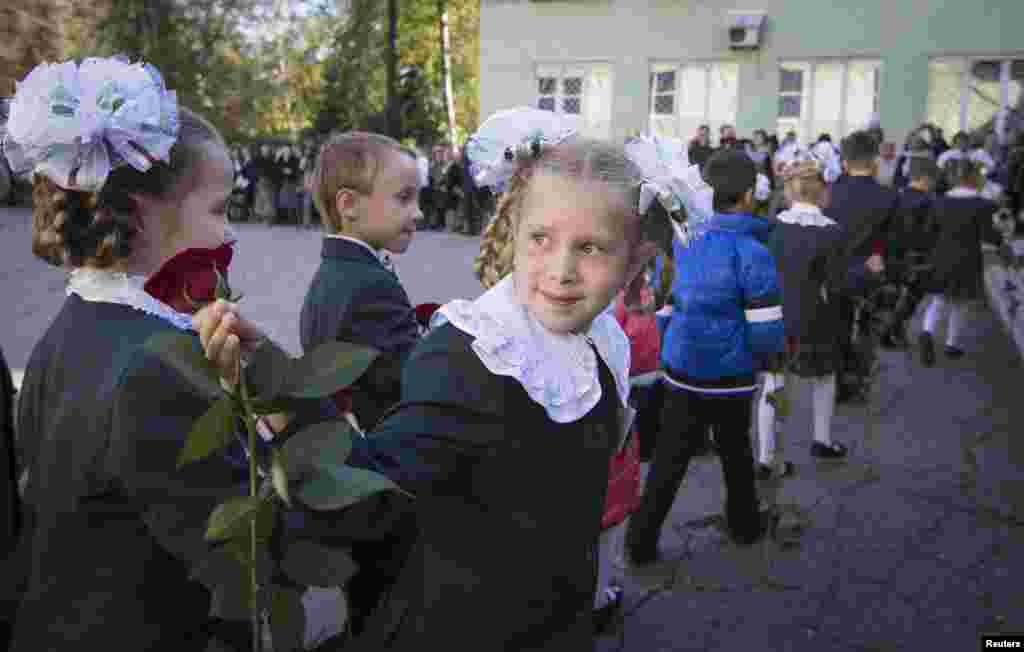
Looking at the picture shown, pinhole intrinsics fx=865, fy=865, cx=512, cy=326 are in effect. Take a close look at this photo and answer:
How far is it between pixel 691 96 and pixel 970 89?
5.91 m

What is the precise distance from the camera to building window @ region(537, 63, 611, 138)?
2106 cm

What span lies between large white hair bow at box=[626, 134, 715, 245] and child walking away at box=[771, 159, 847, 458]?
130 inches

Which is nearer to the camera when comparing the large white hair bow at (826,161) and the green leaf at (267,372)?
the green leaf at (267,372)

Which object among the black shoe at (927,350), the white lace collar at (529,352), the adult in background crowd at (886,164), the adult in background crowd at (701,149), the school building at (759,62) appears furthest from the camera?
the school building at (759,62)

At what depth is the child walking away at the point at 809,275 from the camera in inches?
191

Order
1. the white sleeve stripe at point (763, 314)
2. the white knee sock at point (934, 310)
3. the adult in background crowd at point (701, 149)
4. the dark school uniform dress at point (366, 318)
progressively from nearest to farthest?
the dark school uniform dress at point (366, 318), the white sleeve stripe at point (763, 314), the white knee sock at point (934, 310), the adult in background crowd at point (701, 149)

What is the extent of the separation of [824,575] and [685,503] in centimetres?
89

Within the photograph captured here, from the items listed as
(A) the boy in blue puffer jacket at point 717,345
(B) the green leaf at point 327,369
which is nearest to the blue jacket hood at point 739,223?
(A) the boy in blue puffer jacket at point 717,345

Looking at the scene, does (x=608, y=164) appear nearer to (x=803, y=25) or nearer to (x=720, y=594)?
(x=720, y=594)

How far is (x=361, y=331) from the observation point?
2.50 metres

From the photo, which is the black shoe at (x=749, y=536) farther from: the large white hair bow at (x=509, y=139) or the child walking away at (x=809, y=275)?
the large white hair bow at (x=509, y=139)

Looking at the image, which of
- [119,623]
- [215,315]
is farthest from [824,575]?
[215,315]

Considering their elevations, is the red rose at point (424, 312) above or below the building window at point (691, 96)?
below

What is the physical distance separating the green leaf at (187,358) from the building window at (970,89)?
66.7 ft
